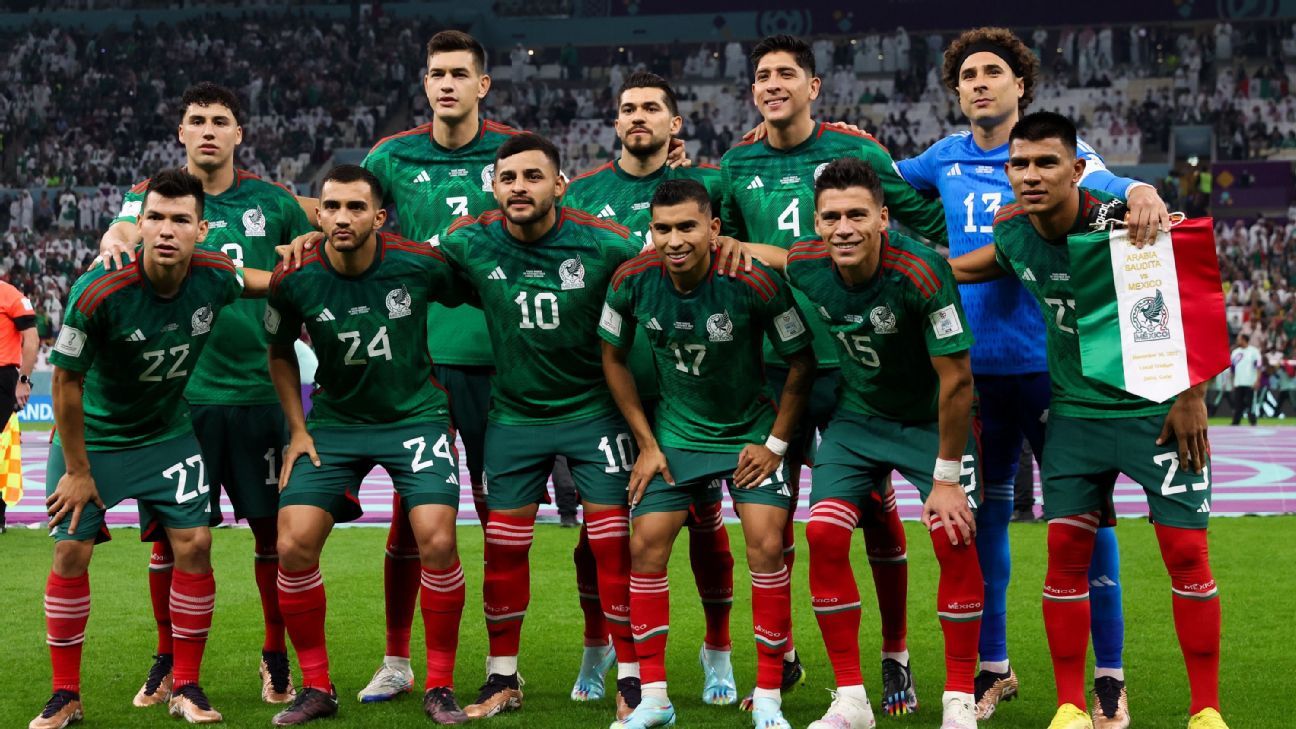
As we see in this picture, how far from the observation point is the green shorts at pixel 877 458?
5250 millimetres

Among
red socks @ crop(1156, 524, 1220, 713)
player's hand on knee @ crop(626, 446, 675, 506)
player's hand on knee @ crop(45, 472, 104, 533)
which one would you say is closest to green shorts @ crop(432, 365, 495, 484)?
player's hand on knee @ crop(626, 446, 675, 506)

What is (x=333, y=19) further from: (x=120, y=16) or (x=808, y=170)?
(x=808, y=170)

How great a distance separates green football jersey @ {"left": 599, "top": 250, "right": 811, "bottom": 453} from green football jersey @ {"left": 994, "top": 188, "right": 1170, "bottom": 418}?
0.85 meters

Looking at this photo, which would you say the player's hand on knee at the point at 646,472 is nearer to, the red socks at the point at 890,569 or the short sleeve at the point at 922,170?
the red socks at the point at 890,569

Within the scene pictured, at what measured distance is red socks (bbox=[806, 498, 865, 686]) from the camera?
5.15 m

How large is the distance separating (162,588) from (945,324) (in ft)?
11.6

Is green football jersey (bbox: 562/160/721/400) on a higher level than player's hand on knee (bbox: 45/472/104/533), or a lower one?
Result: higher

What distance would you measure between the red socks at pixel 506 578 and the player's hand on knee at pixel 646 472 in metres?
0.44

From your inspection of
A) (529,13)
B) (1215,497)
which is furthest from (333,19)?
(1215,497)

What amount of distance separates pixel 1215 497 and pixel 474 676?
31.2ft

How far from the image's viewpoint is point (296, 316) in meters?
5.61

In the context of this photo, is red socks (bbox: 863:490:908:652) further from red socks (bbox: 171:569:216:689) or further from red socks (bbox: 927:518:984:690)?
red socks (bbox: 171:569:216:689)

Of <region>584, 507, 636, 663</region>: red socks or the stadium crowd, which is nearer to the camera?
A: <region>584, 507, 636, 663</region>: red socks

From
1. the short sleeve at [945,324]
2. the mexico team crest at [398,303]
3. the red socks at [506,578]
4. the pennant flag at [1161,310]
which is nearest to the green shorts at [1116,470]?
the pennant flag at [1161,310]
